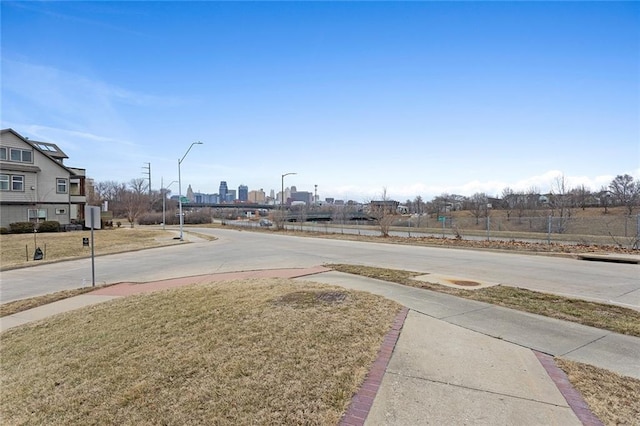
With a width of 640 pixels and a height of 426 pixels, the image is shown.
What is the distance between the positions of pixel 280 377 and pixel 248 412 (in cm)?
65

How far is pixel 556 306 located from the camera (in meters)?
7.09

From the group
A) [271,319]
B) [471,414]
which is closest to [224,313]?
[271,319]

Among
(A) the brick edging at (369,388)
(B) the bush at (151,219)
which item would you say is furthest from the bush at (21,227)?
(B) the bush at (151,219)

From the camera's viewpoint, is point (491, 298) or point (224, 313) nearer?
point (224, 313)

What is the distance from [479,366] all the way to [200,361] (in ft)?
11.1

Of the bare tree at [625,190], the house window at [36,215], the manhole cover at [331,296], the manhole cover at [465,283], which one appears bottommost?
the manhole cover at [465,283]

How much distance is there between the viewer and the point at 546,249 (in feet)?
57.1

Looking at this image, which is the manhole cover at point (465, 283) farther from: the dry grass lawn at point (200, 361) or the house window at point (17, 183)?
the house window at point (17, 183)

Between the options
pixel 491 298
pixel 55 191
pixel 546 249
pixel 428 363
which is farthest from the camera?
pixel 55 191

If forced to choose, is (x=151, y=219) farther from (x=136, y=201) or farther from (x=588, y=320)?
(x=588, y=320)

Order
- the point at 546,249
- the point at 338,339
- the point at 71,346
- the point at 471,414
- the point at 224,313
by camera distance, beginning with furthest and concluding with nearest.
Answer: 1. the point at 546,249
2. the point at 224,313
3. the point at 71,346
4. the point at 338,339
5. the point at 471,414

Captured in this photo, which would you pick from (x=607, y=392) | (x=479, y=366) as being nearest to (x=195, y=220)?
(x=479, y=366)

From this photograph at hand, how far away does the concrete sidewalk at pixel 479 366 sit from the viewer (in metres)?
3.38

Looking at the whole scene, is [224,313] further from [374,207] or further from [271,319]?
[374,207]
